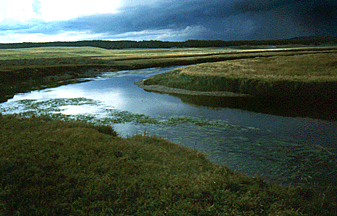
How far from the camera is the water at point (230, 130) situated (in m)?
14.6

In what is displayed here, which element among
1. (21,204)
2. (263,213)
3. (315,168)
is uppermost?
(21,204)

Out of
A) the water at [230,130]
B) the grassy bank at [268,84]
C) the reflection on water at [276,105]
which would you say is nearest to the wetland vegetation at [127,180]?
the water at [230,130]

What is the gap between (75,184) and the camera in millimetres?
9688

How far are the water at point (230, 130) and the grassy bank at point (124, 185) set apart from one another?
2996 millimetres

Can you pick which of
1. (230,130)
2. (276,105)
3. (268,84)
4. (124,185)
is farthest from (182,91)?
(124,185)

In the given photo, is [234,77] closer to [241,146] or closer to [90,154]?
[241,146]

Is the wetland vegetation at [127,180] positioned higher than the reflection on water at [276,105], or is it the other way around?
the wetland vegetation at [127,180]

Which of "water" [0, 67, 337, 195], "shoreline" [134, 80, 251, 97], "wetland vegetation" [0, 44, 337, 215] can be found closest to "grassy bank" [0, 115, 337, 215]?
"wetland vegetation" [0, 44, 337, 215]

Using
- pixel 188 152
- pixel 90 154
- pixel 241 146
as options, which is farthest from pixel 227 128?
pixel 90 154

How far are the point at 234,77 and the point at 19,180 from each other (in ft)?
130

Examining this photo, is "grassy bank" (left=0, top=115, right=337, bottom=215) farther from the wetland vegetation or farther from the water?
the water

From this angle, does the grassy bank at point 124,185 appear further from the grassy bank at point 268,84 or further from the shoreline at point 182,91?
the shoreline at point 182,91

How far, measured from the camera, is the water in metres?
14.6

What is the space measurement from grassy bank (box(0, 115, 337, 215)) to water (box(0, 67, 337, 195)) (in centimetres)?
300
